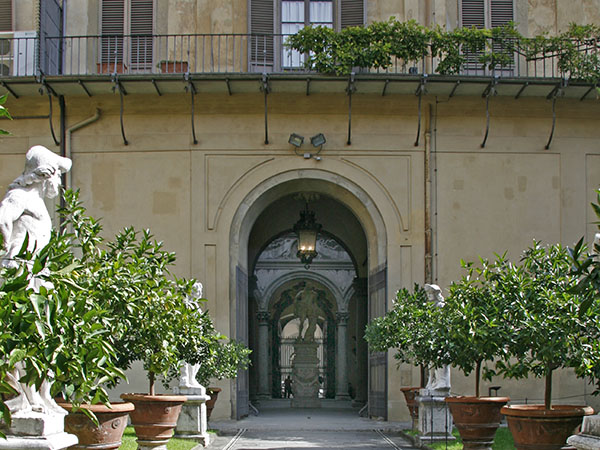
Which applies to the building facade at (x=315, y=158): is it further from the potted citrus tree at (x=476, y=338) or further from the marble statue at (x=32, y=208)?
the marble statue at (x=32, y=208)

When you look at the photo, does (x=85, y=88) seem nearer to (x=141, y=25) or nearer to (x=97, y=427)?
(x=141, y=25)

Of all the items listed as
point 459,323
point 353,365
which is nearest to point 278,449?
point 459,323

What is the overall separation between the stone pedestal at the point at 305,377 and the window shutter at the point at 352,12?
1020cm

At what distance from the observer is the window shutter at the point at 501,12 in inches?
706

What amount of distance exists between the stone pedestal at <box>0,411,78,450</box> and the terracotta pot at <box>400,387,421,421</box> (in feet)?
28.6

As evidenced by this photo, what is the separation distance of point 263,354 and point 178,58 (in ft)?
47.2

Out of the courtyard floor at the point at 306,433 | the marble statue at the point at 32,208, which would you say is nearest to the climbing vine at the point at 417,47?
the courtyard floor at the point at 306,433

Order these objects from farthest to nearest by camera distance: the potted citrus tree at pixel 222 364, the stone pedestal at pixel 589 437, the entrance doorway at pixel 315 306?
the entrance doorway at pixel 315 306, the potted citrus tree at pixel 222 364, the stone pedestal at pixel 589 437

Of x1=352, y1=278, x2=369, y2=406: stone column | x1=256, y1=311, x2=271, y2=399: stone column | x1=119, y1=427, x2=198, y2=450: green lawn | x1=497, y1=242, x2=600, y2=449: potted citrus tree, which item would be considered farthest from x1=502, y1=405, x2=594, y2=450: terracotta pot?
x1=256, y1=311, x2=271, y2=399: stone column

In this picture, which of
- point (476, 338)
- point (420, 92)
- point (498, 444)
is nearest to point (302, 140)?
point (420, 92)

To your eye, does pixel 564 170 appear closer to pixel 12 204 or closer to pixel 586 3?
pixel 586 3

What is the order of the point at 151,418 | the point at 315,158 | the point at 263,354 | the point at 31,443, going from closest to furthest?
the point at 31,443, the point at 151,418, the point at 315,158, the point at 263,354

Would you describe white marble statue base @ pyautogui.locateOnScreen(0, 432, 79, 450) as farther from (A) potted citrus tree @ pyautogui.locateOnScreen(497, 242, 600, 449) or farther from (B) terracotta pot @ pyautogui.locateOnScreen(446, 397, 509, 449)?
(B) terracotta pot @ pyautogui.locateOnScreen(446, 397, 509, 449)

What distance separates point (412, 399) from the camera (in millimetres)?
14820
